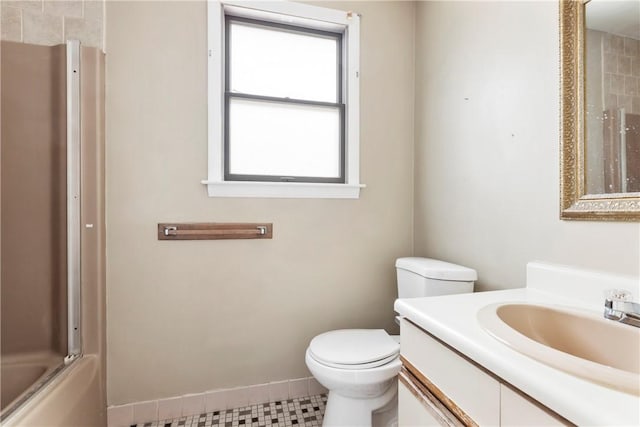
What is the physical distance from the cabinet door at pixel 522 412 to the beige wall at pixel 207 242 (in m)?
1.26

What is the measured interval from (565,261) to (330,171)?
1.21 metres

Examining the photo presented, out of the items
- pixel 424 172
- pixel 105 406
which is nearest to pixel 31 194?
pixel 105 406

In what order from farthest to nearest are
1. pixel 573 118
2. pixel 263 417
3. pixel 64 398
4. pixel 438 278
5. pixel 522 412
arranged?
pixel 263 417 < pixel 438 278 < pixel 64 398 < pixel 573 118 < pixel 522 412

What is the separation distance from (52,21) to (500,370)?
2.14 m

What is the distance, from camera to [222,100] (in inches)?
65.6

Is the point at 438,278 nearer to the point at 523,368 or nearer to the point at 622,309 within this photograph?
the point at 622,309

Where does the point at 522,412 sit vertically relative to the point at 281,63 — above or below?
below

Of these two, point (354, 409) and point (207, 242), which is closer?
point (354, 409)

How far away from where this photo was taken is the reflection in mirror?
2.85 feet

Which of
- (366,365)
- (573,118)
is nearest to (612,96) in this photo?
(573,118)

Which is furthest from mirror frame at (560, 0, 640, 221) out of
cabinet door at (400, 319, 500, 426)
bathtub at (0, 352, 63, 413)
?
bathtub at (0, 352, 63, 413)

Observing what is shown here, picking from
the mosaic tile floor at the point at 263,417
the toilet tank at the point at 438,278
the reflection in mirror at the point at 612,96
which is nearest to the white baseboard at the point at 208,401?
the mosaic tile floor at the point at 263,417

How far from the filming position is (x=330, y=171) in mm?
1885

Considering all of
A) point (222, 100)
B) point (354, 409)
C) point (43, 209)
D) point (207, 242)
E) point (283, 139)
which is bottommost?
point (354, 409)
